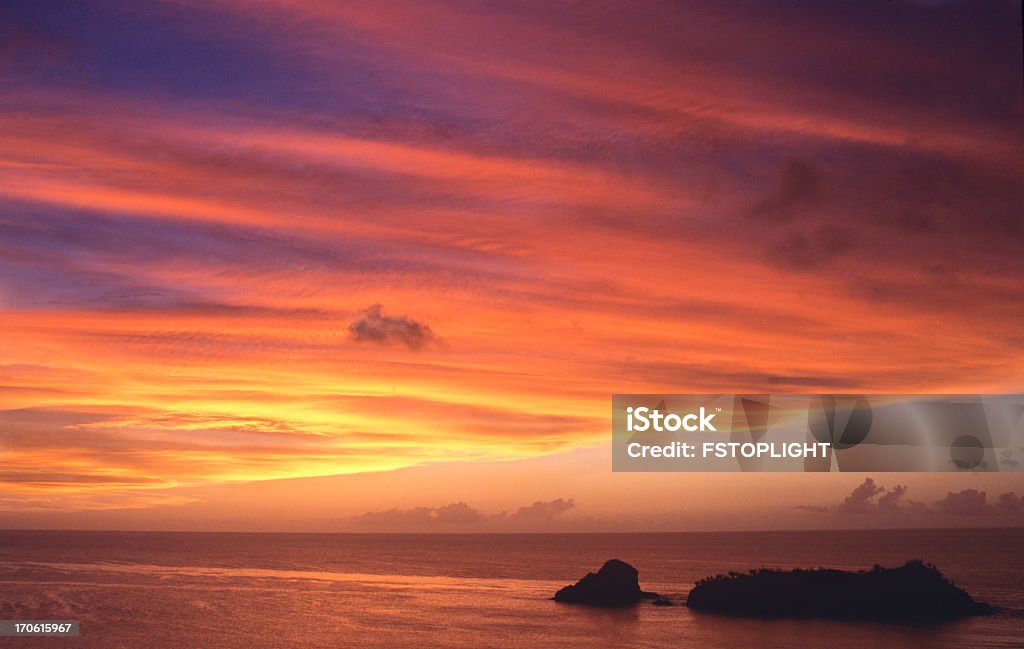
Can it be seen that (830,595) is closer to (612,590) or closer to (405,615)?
(612,590)

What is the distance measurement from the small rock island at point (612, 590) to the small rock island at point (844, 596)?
21.4ft

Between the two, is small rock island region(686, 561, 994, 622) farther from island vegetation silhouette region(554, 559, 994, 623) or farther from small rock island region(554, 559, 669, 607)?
small rock island region(554, 559, 669, 607)

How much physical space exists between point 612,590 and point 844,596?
2422 cm

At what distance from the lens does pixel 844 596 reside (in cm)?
8962

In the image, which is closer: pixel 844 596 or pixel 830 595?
pixel 844 596

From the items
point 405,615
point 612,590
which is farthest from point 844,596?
point 405,615

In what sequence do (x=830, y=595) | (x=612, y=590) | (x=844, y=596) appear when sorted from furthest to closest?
(x=612, y=590)
(x=830, y=595)
(x=844, y=596)

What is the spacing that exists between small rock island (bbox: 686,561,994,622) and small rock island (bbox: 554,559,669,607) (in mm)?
6528

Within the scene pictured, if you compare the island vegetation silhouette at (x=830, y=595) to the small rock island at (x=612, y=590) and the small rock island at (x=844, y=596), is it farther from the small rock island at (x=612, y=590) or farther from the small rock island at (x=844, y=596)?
the small rock island at (x=612, y=590)

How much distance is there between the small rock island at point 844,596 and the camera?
284 ft

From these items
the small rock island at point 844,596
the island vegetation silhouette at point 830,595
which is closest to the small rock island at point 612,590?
the island vegetation silhouette at point 830,595

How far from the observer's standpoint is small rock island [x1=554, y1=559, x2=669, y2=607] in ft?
325

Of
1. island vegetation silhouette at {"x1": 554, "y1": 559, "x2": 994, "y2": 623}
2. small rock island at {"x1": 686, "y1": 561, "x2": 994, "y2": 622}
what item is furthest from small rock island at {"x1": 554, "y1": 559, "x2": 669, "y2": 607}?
small rock island at {"x1": 686, "y1": 561, "x2": 994, "y2": 622}

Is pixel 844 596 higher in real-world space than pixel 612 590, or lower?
higher
